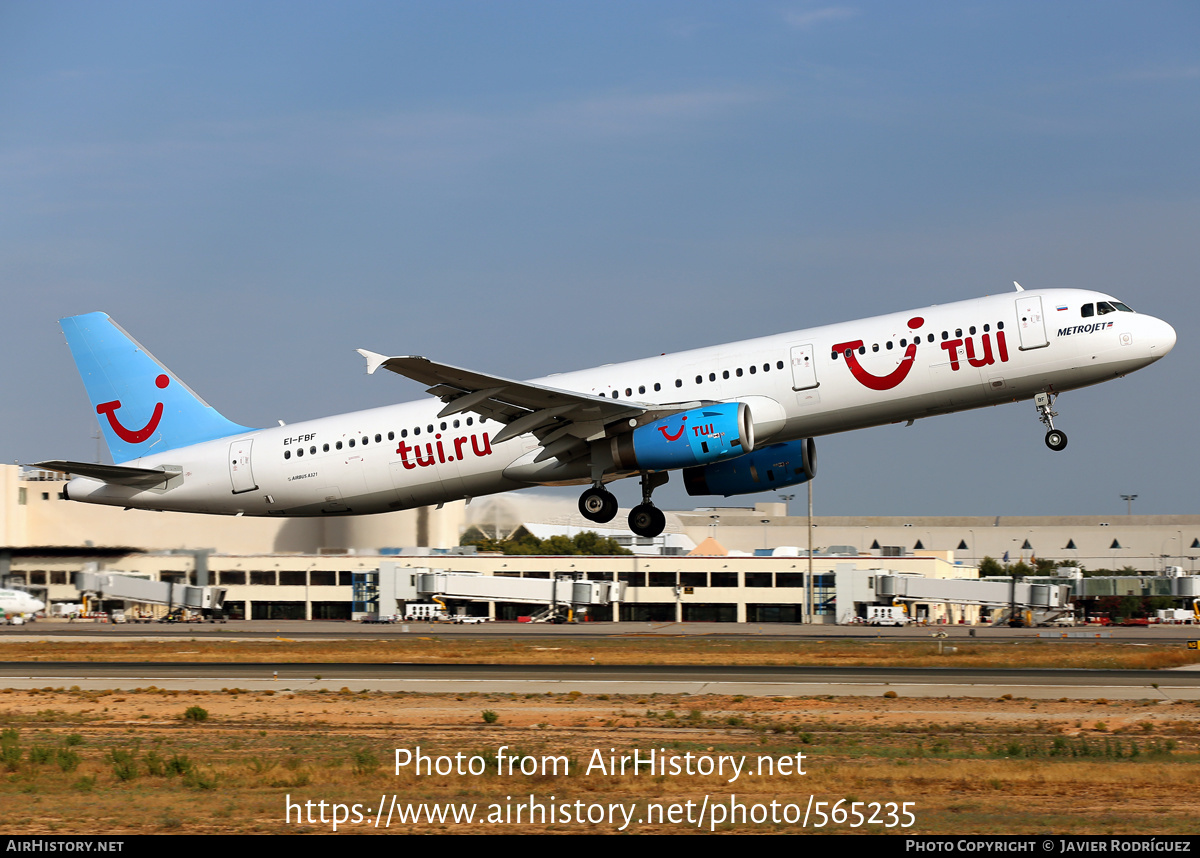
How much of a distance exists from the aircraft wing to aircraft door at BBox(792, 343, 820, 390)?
286 cm

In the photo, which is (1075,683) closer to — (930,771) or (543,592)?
(930,771)

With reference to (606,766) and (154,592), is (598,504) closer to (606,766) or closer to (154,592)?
(606,766)

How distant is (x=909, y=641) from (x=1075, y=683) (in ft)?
65.0

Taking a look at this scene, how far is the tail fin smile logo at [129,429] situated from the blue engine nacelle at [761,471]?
54.2 feet

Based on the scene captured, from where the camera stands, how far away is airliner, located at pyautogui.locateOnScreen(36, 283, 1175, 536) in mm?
30719

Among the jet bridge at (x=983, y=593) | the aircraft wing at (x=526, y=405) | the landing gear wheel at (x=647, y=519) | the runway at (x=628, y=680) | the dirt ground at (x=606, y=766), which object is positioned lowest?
the dirt ground at (x=606, y=766)

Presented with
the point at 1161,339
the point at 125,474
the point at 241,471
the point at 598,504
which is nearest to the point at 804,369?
the point at 598,504

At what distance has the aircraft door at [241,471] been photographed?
1478 inches

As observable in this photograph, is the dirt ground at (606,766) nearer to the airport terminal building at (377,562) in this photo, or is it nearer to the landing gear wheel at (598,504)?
the landing gear wheel at (598,504)

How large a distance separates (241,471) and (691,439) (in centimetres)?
1407

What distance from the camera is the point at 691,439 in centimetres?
3203

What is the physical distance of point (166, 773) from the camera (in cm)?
1912

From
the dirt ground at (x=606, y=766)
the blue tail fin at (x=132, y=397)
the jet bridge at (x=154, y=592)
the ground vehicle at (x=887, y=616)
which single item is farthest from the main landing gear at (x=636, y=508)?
the ground vehicle at (x=887, y=616)

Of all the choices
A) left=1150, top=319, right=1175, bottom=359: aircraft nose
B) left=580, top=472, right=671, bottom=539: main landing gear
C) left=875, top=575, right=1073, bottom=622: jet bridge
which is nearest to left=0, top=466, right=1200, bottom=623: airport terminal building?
left=875, top=575, right=1073, bottom=622: jet bridge
